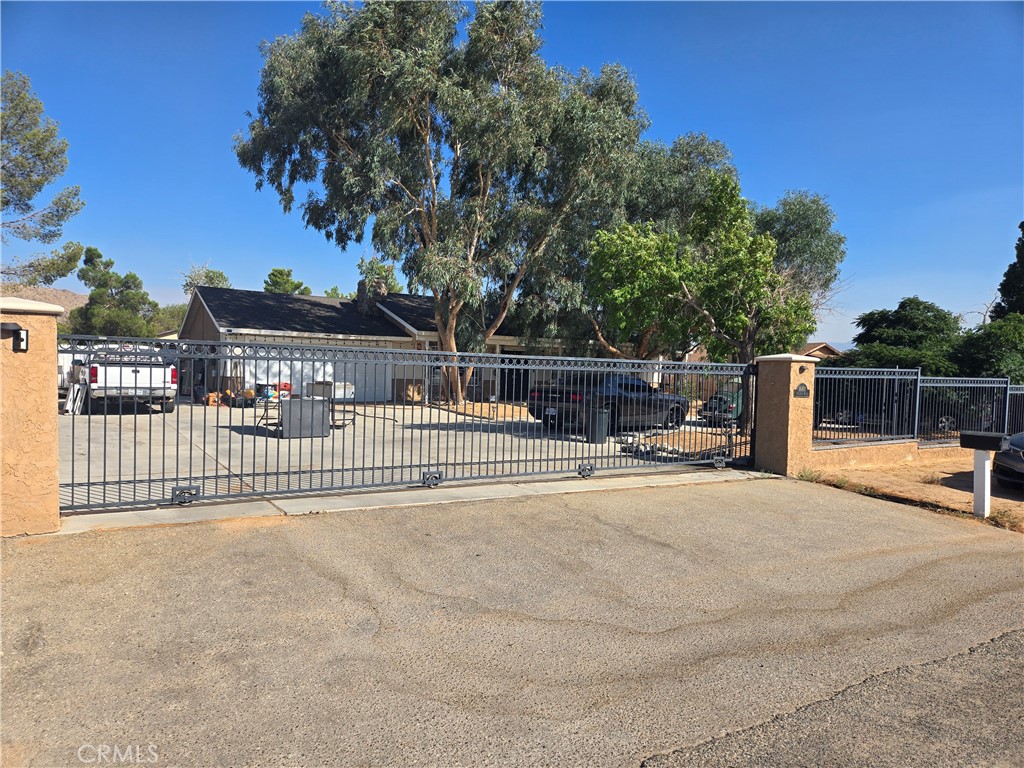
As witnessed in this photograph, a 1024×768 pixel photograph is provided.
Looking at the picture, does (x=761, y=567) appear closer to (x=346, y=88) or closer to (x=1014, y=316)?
(x=1014, y=316)

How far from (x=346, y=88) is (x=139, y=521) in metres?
20.0

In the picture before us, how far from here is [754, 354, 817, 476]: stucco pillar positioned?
1113 centimetres

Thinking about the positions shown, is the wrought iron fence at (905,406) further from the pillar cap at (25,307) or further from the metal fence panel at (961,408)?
the pillar cap at (25,307)

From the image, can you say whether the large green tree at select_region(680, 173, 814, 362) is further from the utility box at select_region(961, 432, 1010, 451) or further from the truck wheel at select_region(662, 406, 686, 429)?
the utility box at select_region(961, 432, 1010, 451)

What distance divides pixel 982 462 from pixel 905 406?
5.07 metres

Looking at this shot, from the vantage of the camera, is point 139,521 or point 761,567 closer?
point 761,567

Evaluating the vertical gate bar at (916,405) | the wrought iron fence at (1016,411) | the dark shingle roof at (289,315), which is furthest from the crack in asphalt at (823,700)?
the dark shingle roof at (289,315)

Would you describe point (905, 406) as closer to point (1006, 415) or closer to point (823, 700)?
point (1006, 415)

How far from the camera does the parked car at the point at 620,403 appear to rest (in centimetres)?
1140

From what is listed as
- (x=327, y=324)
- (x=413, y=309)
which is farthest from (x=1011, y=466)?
(x=413, y=309)

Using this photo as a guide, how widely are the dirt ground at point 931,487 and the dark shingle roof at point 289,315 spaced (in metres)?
20.0

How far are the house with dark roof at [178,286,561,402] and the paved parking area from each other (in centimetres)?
954

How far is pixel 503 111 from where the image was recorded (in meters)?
21.8

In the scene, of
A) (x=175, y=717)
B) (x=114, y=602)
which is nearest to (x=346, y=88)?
(x=114, y=602)
